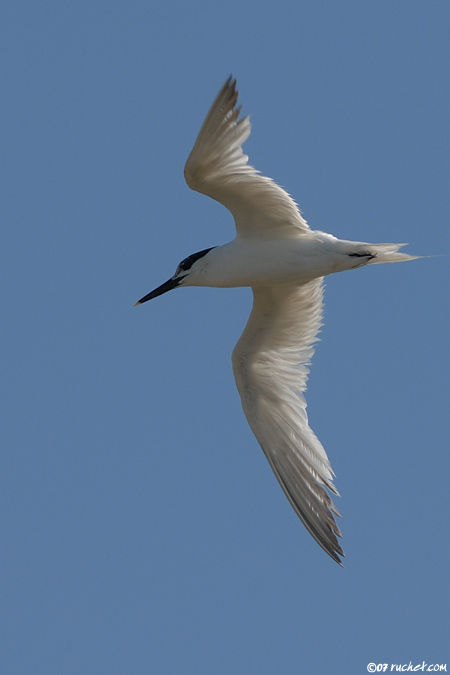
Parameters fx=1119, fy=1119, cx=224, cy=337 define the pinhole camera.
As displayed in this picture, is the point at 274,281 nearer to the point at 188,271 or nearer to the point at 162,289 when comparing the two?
the point at 188,271

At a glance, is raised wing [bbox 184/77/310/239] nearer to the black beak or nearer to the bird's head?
the bird's head

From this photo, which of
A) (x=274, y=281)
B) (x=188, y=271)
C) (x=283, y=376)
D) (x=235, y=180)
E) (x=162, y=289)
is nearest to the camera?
(x=235, y=180)

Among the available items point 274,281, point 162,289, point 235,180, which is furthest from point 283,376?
point 235,180

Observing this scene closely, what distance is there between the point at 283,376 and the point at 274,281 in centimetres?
123

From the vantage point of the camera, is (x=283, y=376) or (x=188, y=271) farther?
(x=283, y=376)

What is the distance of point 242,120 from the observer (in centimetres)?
829

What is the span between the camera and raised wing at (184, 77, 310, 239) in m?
8.21

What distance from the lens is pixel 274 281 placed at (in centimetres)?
917

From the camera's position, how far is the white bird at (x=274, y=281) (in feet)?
27.6

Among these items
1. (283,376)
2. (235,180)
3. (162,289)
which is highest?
(235,180)

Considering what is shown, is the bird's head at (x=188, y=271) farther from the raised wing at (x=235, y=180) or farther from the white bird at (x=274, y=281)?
the raised wing at (x=235, y=180)

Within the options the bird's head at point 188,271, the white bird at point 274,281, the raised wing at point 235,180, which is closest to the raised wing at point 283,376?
the white bird at point 274,281

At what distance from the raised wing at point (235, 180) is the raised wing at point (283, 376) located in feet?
3.05

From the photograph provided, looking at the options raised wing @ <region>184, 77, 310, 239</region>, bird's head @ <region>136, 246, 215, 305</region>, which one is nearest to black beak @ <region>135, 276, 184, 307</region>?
bird's head @ <region>136, 246, 215, 305</region>
